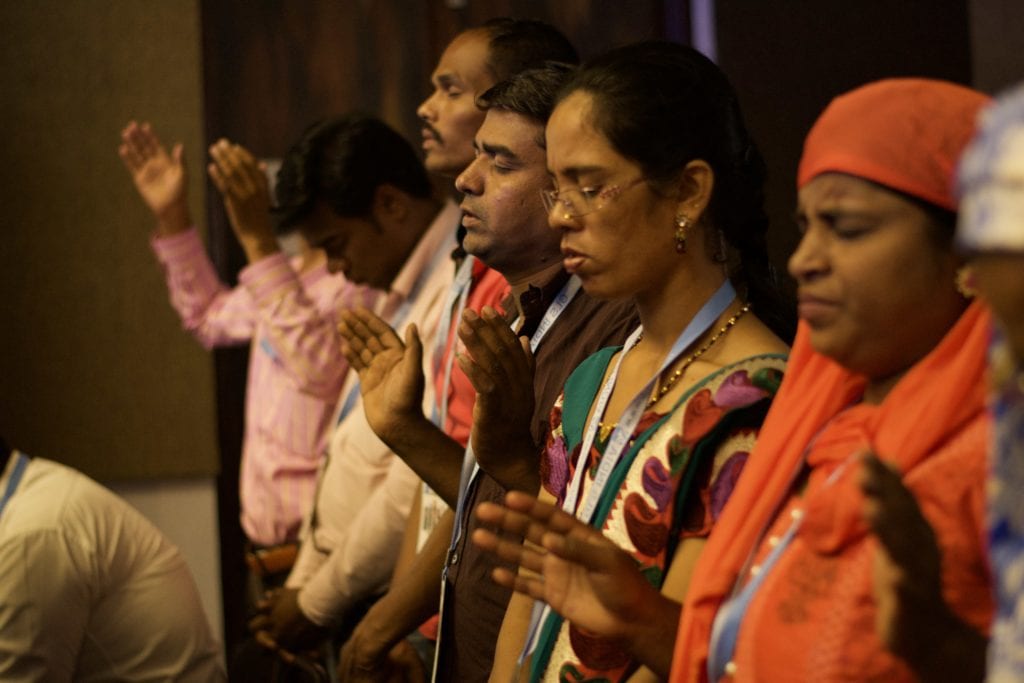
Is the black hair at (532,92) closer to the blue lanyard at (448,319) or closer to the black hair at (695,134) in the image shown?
the black hair at (695,134)

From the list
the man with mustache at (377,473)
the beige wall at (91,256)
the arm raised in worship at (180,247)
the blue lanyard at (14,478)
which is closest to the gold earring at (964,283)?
the man with mustache at (377,473)

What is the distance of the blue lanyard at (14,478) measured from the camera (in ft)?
9.11

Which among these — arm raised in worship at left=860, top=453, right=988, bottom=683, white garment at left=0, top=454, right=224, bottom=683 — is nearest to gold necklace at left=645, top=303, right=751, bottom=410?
arm raised in worship at left=860, top=453, right=988, bottom=683

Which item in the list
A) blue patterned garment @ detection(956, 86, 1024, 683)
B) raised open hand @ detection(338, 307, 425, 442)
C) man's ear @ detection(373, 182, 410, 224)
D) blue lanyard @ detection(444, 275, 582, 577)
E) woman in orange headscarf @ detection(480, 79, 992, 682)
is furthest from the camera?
man's ear @ detection(373, 182, 410, 224)

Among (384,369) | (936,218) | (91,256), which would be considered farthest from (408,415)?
(91,256)

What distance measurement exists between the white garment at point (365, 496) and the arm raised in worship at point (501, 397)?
0.76 metres

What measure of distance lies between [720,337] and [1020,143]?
2.61 ft

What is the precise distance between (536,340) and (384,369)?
0.31 metres

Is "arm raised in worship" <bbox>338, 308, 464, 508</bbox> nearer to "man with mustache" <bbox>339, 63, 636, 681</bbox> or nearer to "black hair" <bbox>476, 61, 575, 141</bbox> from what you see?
"man with mustache" <bbox>339, 63, 636, 681</bbox>

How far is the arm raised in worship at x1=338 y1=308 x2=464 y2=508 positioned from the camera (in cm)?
231

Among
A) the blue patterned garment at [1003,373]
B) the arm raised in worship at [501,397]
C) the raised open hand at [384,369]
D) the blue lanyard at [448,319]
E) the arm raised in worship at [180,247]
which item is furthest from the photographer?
the arm raised in worship at [180,247]

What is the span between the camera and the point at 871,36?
329 centimetres

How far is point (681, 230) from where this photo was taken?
1.75 meters

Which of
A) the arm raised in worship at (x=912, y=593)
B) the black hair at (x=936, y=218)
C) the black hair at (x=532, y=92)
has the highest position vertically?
the black hair at (x=936, y=218)
